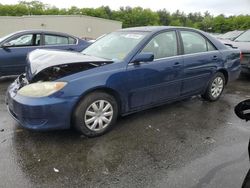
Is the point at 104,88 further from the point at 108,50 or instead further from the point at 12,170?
the point at 12,170

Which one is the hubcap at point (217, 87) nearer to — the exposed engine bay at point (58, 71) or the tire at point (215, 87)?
the tire at point (215, 87)

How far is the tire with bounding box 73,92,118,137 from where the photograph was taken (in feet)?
12.6

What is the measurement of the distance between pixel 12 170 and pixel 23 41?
4960 millimetres

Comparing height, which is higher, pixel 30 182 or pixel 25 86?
pixel 25 86

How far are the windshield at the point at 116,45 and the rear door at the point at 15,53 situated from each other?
2.84 m

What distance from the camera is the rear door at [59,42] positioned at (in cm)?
779

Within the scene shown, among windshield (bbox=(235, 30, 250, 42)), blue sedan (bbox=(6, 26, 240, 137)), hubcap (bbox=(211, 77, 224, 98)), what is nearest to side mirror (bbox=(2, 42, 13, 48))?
blue sedan (bbox=(6, 26, 240, 137))

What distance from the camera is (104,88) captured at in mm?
4000

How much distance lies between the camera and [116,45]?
4.78 metres

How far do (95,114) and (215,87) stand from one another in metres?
2.91

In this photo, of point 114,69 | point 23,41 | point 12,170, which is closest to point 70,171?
point 12,170

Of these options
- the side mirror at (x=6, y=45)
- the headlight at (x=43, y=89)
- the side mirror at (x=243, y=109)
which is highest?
the side mirror at (x=243, y=109)

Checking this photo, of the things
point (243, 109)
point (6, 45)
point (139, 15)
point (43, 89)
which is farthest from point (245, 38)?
point (139, 15)

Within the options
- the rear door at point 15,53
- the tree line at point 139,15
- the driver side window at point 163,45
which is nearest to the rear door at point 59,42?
the rear door at point 15,53
